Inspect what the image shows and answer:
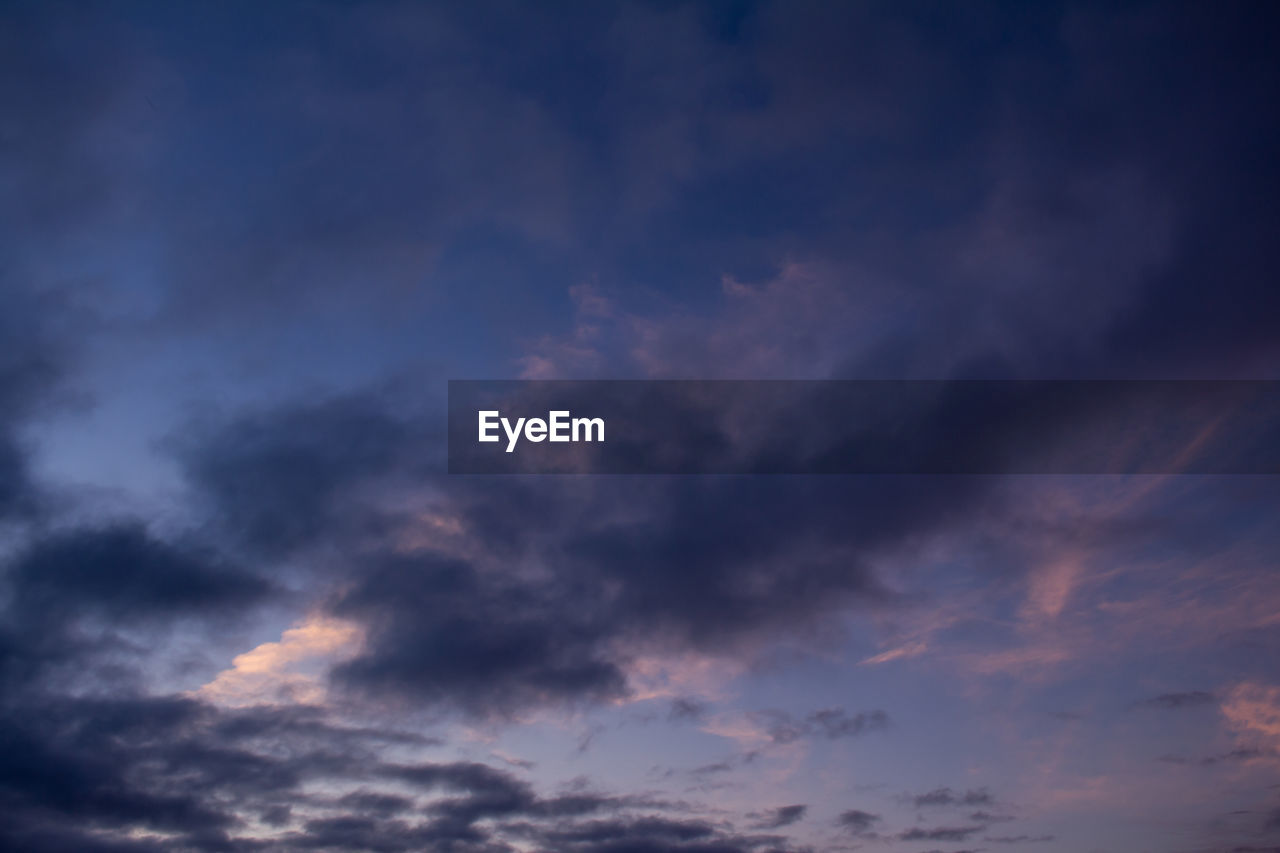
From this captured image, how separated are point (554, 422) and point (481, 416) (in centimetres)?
881

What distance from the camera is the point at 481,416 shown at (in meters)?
64.8

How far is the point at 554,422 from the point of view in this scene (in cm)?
6266
